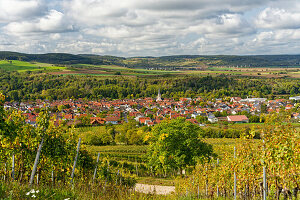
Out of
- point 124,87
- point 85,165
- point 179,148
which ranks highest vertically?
point 85,165

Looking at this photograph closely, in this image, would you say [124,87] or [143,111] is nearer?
[143,111]

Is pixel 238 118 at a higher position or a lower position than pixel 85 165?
lower

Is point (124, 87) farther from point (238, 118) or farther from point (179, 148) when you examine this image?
point (179, 148)

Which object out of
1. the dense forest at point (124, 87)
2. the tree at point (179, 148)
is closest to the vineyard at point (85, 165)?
the tree at point (179, 148)

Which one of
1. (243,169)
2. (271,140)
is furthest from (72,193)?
(271,140)

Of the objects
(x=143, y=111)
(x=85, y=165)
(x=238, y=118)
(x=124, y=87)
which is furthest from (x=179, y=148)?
(x=124, y=87)

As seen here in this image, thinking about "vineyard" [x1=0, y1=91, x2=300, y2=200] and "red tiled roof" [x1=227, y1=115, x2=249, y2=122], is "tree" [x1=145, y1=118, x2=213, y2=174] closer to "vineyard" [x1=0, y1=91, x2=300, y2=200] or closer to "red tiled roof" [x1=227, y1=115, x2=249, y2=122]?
"vineyard" [x1=0, y1=91, x2=300, y2=200]

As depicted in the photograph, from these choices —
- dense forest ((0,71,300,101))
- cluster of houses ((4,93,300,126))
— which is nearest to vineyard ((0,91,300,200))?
cluster of houses ((4,93,300,126))

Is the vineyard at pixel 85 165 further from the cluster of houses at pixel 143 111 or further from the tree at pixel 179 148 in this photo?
the cluster of houses at pixel 143 111
